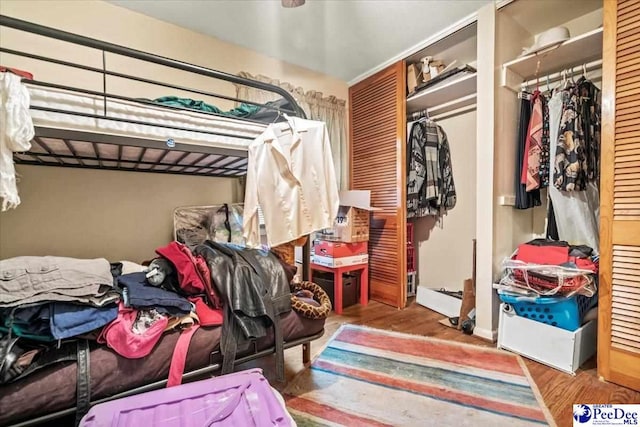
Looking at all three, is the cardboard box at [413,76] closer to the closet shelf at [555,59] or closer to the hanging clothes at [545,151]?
the closet shelf at [555,59]

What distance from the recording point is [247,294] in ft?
4.23

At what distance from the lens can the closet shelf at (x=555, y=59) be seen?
180cm

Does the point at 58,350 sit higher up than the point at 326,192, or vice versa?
the point at 326,192

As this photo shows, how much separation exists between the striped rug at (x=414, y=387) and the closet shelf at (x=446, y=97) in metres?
2.00

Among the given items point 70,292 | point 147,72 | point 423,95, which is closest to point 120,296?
point 70,292

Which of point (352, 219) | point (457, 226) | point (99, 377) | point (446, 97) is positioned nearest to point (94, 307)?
point (99, 377)

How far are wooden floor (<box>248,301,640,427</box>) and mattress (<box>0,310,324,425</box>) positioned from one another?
22.7 inches

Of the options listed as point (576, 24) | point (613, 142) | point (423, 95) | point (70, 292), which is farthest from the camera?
point (423, 95)

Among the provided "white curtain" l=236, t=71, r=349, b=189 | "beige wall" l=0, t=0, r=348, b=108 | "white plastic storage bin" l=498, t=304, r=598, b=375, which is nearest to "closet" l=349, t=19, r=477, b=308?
"white curtain" l=236, t=71, r=349, b=189

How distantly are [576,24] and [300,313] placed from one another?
8.84 ft

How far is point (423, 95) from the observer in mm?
2639

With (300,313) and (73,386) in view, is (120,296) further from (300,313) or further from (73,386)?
(300,313)

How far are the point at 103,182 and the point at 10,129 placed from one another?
1.22 metres

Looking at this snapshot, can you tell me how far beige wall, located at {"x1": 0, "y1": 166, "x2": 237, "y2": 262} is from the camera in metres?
1.82
